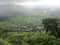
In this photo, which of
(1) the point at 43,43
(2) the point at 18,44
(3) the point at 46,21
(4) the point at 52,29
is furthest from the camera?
(3) the point at 46,21

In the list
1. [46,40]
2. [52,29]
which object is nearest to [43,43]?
[46,40]

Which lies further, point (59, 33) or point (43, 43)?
point (59, 33)

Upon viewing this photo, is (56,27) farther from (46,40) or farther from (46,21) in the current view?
(46,40)

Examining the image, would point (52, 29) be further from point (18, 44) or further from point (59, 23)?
point (18, 44)

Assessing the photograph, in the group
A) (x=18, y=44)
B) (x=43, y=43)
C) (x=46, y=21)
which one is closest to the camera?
(x=43, y=43)

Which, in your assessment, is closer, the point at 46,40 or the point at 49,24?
the point at 46,40

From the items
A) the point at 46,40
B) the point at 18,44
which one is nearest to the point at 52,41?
the point at 46,40

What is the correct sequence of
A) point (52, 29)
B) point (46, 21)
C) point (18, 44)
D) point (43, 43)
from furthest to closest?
point (46, 21), point (52, 29), point (18, 44), point (43, 43)
